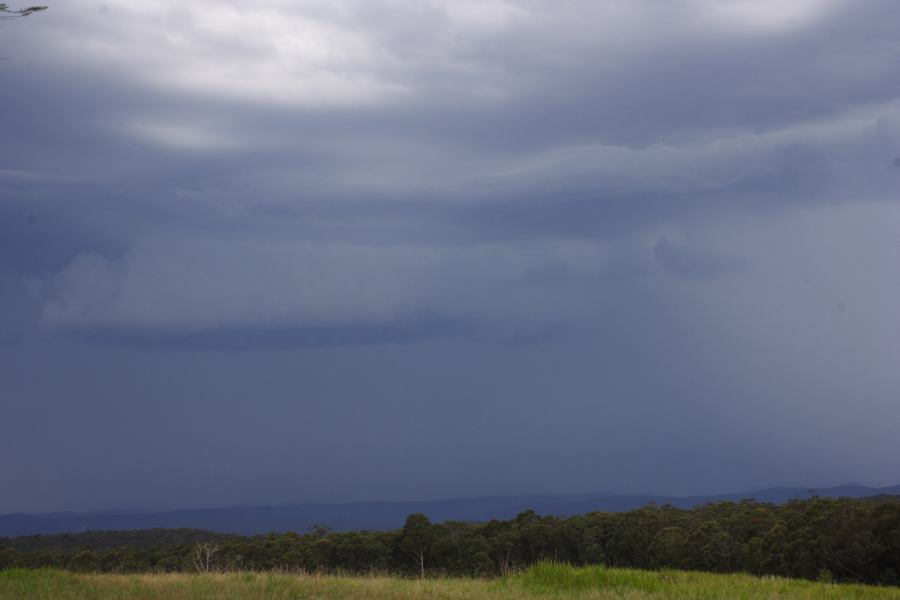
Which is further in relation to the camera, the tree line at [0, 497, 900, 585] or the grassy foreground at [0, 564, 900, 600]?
the tree line at [0, 497, 900, 585]

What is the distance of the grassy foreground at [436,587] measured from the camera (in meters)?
17.1

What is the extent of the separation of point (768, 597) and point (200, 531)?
95.3m

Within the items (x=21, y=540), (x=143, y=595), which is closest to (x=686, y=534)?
(x=143, y=595)

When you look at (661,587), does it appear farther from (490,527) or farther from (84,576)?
(490,527)

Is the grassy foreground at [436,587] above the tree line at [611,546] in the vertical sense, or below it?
above

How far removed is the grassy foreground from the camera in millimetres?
17078

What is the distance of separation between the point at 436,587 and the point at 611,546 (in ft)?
105

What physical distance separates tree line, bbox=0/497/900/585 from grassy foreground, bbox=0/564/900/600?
6762 mm

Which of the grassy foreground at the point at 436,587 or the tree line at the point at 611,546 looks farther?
the tree line at the point at 611,546

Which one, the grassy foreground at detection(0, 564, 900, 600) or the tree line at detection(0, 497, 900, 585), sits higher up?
the grassy foreground at detection(0, 564, 900, 600)

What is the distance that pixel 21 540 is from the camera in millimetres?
96500

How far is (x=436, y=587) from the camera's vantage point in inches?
739

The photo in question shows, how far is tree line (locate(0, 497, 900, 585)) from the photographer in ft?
97.5

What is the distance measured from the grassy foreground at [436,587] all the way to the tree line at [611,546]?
6.76 m
